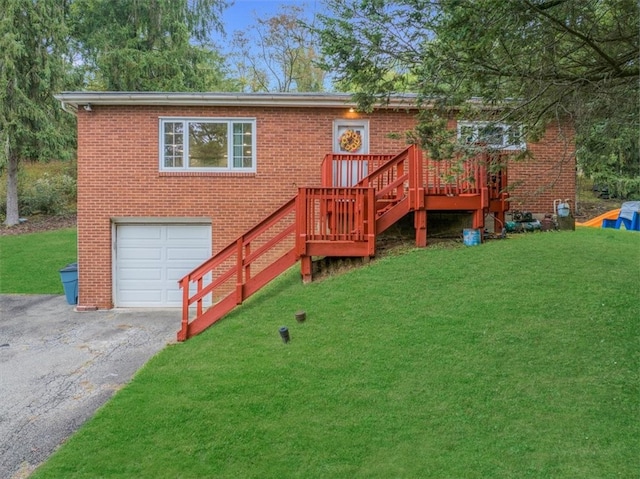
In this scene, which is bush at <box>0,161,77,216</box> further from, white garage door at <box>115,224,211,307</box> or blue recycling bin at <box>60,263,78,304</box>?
white garage door at <box>115,224,211,307</box>

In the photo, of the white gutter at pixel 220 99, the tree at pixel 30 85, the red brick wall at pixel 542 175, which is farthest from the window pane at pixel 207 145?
the tree at pixel 30 85

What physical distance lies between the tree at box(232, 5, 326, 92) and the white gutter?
13617 millimetres

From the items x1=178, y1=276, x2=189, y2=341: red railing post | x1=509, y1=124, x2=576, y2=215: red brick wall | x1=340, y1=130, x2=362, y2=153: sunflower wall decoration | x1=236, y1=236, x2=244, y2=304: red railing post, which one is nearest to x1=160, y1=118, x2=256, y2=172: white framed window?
x1=340, y1=130, x2=362, y2=153: sunflower wall decoration

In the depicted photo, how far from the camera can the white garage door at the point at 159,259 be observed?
9.07 m

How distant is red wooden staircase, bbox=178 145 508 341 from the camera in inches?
254

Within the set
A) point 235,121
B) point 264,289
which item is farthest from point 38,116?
point 264,289

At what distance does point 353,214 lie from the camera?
268 inches

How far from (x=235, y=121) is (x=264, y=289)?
396cm

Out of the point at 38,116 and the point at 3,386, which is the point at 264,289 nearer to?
the point at 3,386

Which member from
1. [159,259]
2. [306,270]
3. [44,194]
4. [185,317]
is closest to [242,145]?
[159,259]

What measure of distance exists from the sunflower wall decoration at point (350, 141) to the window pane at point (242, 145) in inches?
78.0

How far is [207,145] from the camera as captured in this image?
350 inches

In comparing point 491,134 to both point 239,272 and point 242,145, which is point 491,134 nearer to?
point 239,272

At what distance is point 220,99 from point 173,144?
143 cm
